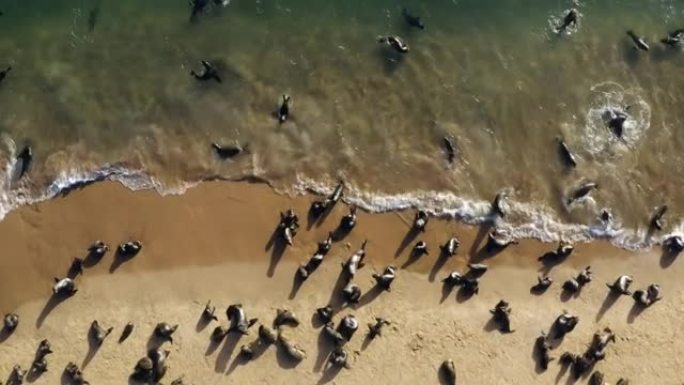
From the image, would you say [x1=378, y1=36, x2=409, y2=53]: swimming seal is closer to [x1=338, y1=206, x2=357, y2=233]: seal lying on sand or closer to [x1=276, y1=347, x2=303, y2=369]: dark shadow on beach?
[x1=338, y1=206, x2=357, y2=233]: seal lying on sand

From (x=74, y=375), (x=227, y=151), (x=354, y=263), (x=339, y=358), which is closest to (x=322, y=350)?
(x=339, y=358)

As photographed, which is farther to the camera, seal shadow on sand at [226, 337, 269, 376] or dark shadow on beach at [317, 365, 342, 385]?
dark shadow on beach at [317, 365, 342, 385]

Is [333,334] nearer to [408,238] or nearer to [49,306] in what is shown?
[408,238]

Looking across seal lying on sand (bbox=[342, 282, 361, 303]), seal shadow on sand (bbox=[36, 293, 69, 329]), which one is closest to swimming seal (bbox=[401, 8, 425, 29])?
seal lying on sand (bbox=[342, 282, 361, 303])

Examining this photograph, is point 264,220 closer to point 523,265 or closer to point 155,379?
point 155,379

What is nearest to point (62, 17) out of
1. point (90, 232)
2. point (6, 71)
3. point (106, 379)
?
point (6, 71)

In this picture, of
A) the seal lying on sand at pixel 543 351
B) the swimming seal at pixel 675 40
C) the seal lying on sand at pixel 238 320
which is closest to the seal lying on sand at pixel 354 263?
the seal lying on sand at pixel 238 320

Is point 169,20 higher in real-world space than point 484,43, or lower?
lower
